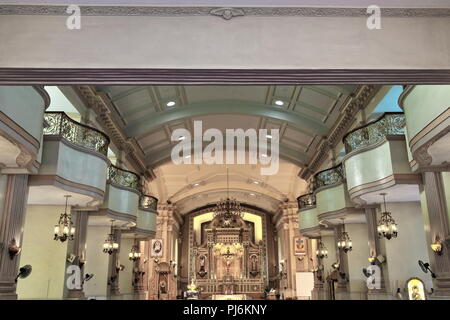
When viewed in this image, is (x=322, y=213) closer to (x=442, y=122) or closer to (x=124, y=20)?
(x=442, y=122)

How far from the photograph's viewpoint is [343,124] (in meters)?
14.3

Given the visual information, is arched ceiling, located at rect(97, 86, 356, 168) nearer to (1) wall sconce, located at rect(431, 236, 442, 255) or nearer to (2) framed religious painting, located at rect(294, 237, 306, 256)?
(1) wall sconce, located at rect(431, 236, 442, 255)

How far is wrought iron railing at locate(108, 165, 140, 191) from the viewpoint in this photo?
1355 cm

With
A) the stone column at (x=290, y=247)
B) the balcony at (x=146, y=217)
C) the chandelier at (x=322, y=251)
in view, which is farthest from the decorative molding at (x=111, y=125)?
the stone column at (x=290, y=247)

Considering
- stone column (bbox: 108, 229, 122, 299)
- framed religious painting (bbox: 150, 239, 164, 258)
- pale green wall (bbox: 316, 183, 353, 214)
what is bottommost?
stone column (bbox: 108, 229, 122, 299)

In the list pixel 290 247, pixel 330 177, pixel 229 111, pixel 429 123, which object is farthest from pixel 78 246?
pixel 290 247

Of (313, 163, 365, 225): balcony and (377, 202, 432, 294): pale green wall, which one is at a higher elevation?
(313, 163, 365, 225): balcony

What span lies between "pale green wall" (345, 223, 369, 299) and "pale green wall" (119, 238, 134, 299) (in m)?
8.87

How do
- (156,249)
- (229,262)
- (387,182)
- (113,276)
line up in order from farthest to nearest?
1. (229,262)
2. (156,249)
3. (113,276)
4. (387,182)

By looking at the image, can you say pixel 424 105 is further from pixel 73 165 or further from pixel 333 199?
pixel 73 165

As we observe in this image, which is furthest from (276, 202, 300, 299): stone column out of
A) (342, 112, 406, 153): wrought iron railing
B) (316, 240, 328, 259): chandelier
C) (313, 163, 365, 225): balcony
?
(342, 112, 406, 153): wrought iron railing

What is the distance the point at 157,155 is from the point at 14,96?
11.9 metres

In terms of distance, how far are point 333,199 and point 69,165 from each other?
790 cm

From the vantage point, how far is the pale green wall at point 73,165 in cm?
939
